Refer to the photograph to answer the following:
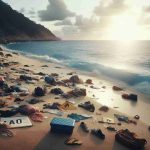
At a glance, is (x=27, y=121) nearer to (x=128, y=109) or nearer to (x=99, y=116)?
(x=99, y=116)

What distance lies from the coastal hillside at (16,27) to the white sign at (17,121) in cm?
13233

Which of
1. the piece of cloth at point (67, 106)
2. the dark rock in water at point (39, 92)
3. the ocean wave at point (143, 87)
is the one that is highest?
the ocean wave at point (143, 87)

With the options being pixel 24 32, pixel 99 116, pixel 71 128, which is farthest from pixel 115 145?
pixel 24 32

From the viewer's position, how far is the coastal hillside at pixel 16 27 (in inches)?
5835

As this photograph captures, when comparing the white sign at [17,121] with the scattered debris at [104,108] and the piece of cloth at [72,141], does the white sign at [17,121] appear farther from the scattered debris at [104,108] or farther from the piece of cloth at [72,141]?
the scattered debris at [104,108]

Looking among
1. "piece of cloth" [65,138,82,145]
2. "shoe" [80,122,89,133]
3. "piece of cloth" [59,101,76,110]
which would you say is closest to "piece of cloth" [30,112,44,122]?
"shoe" [80,122,89,133]

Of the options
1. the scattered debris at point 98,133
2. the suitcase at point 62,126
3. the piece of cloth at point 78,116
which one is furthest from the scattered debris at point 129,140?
the piece of cloth at point 78,116

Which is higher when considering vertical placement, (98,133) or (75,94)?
(75,94)

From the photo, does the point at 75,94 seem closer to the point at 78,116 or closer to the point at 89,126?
the point at 78,116

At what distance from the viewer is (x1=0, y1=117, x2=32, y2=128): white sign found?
9.10 metres

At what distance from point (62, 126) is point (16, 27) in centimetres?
16090

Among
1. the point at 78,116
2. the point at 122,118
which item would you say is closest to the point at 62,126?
the point at 78,116

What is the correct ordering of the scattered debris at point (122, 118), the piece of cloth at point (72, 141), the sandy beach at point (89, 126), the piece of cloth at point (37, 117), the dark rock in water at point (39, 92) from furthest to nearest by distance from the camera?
the dark rock in water at point (39, 92) < the scattered debris at point (122, 118) < the piece of cloth at point (37, 117) < the piece of cloth at point (72, 141) < the sandy beach at point (89, 126)

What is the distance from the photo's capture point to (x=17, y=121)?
941 cm
